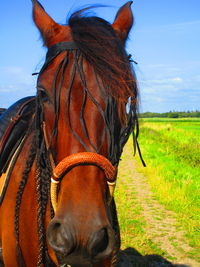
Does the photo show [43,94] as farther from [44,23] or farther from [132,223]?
[132,223]

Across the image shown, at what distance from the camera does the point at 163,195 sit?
9859 mm

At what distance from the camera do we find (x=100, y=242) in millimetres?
1848

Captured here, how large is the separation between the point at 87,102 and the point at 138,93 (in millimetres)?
550

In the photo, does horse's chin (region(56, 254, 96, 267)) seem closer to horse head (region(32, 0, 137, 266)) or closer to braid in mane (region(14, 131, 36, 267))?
horse head (region(32, 0, 137, 266))

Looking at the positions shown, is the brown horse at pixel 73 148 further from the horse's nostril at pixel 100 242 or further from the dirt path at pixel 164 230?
the dirt path at pixel 164 230

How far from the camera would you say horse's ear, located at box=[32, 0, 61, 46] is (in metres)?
2.60

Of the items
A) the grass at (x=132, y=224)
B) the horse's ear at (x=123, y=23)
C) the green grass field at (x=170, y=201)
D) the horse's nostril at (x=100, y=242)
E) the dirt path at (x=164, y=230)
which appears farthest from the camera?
the green grass field at (x=170, y=201)

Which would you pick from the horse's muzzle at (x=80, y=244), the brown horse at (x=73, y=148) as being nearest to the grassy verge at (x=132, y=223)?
the brown horse at (x=73, y=148)

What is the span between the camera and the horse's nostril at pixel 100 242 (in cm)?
181

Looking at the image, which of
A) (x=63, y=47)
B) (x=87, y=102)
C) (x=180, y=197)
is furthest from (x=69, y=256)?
(x=180, y=197)

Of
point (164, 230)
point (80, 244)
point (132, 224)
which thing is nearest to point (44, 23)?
point (80, 244)

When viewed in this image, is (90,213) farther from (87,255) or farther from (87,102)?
(87,102)

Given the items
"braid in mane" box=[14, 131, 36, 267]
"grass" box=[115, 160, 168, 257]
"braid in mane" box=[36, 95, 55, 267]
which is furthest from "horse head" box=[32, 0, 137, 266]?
"grass" box=[115, 160, 168, 257]

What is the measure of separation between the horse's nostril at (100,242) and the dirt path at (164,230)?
3.69 metres
